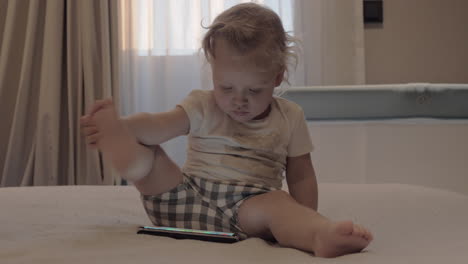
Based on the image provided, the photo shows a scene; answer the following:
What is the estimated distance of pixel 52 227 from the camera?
90 centimetres

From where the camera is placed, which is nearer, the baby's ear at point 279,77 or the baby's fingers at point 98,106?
the baby's fingers at point 98,106

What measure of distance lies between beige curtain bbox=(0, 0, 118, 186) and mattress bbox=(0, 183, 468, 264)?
50.7 inches

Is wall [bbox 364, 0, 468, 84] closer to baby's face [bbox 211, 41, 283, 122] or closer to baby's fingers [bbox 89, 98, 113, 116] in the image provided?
baby's face [bbox 211, 41, 283, 122]

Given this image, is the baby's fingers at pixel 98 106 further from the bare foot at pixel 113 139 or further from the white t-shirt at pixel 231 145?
the white t-shirt at pixel 231 145

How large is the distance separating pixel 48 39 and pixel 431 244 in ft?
7.04

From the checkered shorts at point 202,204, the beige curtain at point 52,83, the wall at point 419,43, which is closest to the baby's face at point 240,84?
the checkered shorts at point 202,204

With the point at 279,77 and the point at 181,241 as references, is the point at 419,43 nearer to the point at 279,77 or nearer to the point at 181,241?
the point at 279,77

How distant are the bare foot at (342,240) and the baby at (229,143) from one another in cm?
9

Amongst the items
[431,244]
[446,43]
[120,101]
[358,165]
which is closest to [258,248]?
[431,244]

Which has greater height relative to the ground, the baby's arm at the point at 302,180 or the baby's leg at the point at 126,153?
the baby's leg at the point at 126,153

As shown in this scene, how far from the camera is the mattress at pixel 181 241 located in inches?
26.1

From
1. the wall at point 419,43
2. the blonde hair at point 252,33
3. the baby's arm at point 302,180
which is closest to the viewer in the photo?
the blonde hair at point 252,33

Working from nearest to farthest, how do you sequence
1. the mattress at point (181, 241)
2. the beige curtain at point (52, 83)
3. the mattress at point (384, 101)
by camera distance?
the mattress at point (181, 241), the mattress at point (384, 101), the beige curtain at point (52, 83)

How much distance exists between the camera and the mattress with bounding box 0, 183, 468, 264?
66cm
